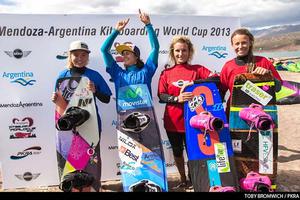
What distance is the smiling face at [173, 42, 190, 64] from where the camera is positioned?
4.07m

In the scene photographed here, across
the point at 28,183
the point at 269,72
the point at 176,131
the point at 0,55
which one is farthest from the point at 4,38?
the point at 269,72

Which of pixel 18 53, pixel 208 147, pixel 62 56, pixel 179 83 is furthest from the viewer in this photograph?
pixel 62 56

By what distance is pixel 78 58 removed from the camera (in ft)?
13.5

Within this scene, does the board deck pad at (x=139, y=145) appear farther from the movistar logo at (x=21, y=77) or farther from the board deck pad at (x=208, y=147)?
the movistar logo at (x=21, y=77)

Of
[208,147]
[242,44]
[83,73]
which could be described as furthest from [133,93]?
[242,44]

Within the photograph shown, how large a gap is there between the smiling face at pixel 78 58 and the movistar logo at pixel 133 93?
25.3 inches

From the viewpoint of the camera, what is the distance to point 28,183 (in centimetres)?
481

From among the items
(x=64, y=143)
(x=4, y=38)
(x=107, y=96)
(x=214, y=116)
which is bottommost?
(x=64, y=143)

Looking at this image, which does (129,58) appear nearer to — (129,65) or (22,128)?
(129,65)

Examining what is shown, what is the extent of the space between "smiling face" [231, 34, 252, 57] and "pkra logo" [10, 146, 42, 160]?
2890mm

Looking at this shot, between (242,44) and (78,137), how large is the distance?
7.08 feet

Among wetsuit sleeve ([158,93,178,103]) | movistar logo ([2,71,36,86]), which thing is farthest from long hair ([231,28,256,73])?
movistar logo ([2,71,36,86])

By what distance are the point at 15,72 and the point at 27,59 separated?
229mm

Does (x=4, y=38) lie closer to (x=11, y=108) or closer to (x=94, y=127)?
(x=11, y=108)
